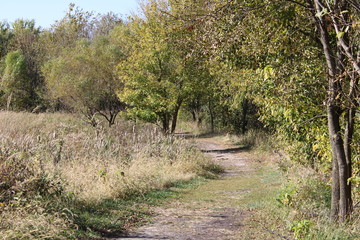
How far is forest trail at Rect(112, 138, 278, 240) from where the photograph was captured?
711cm

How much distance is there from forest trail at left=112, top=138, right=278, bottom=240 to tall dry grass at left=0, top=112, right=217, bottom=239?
1165 millimetres

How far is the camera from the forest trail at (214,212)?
23.3 feet

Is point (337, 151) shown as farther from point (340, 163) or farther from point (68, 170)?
point (68, 170)

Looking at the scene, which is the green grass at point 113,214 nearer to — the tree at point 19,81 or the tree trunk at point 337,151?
the tree trunk at point 337,151

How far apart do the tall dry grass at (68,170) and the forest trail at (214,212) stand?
1165 mm

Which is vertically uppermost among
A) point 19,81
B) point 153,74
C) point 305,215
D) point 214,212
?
point 19,81

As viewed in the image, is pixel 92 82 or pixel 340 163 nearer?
pixel 340 163

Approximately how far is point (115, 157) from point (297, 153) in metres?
5.36

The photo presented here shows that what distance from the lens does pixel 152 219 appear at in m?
8.34

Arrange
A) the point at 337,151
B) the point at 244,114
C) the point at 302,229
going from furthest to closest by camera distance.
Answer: the point at 244,114
the point at 337,151
the point at 302,229

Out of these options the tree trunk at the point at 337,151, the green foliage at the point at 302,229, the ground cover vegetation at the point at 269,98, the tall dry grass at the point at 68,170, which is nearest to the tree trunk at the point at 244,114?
the ground cover vegetation at the point at 269,98

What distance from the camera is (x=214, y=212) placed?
30.1 feet

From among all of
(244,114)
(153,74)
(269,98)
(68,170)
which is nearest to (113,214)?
(68,170)

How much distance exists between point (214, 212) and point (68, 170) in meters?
3.76
